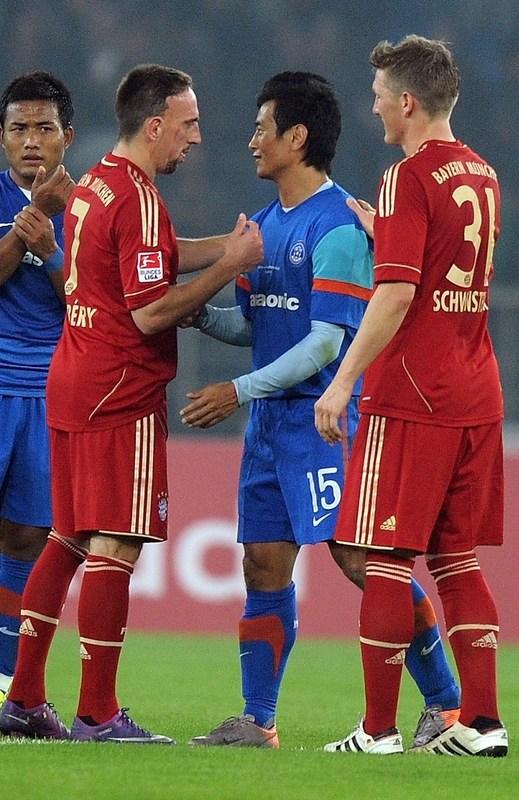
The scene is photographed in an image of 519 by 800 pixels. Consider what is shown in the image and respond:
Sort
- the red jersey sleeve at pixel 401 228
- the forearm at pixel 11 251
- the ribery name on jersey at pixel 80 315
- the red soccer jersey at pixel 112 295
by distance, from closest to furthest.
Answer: the red jersey sleeve at pixel 401 228 < the red soccer jersey at pixel 112 295 < the ribery name on jersey at pixel 80 315 < the forearm at pixel 11 251

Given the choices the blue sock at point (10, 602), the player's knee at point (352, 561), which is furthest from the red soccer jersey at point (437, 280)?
the blue sock at point (10, 602)

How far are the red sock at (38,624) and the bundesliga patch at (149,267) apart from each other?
2.75 ft

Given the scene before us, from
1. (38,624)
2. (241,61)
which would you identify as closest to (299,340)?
(38,624)

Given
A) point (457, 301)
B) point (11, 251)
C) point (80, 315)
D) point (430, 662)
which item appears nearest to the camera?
point (457, 301)

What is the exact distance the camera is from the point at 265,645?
492cm

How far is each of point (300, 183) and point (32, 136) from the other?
38.8 inches

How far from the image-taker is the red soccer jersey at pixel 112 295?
4.43m

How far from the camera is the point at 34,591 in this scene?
15.2 ft

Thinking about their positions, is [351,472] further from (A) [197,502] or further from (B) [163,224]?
(A) [197,502]

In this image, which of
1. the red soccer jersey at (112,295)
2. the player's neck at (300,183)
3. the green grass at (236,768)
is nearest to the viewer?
the green grass at (236,768)

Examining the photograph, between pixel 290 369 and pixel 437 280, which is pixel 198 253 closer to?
pixel 290 369

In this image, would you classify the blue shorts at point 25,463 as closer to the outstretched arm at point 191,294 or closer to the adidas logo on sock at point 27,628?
the adidas logo on sock at point 27,628

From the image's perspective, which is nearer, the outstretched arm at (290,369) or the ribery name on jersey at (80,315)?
the ribery name on jersey at (80,315)

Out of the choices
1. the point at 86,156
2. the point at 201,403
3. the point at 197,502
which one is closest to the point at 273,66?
the point at 86,156
